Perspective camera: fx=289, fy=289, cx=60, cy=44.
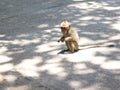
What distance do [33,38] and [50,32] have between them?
0.45 metres

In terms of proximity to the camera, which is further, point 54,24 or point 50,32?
point 54,24

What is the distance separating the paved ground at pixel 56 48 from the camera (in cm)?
395

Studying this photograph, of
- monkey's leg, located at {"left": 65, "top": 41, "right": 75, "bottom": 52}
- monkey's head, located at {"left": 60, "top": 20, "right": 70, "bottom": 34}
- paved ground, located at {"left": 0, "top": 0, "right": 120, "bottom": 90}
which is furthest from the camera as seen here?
monkey's leg, located at {"left": 65, "top": 41, "right": 75, "bottom": 52}

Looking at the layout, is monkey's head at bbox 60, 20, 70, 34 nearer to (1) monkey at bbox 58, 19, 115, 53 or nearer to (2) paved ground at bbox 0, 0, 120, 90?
(1) monkey at bbox 58, 19, 115, 53

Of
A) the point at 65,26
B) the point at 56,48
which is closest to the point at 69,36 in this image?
the point at 65,26

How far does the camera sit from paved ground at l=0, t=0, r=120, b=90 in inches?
155

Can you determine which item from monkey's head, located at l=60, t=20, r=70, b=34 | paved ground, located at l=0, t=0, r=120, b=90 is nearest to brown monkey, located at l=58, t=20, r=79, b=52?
monkey's head, located at l=60, t=20, r=70, b=34

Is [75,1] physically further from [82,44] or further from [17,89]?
[17,89]

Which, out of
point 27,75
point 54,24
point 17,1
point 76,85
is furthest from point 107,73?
point 17,1

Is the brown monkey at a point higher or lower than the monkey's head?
lower

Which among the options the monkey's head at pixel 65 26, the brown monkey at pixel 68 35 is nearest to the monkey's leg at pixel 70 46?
the brown monkey at pixel 68 35

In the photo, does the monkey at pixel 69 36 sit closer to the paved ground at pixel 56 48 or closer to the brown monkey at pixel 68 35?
the brown monkey at pixel 68 35

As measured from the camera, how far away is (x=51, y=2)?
8789 millimetres

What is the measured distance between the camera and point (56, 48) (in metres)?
5.14
